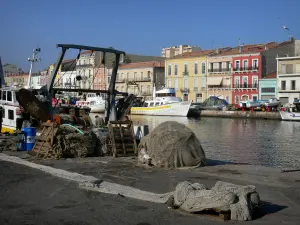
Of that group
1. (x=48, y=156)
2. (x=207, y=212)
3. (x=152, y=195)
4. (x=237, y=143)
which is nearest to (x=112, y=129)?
(x=48, y=156)

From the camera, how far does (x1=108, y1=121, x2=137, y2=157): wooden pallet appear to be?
15.1 meters

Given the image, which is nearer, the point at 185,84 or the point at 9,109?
Answer: the point at 9,109

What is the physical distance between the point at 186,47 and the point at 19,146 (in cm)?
8680

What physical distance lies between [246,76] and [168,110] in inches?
593

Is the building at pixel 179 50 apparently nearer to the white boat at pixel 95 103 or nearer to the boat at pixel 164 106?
the boat at pixel 164 106

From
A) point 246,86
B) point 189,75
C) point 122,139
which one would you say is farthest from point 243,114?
point 122,139

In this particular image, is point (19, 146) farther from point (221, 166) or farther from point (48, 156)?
point (221, 166)

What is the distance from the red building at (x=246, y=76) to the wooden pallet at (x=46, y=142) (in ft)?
208

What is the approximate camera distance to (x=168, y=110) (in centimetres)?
7188

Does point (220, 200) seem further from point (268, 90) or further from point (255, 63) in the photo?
point (255, 63)

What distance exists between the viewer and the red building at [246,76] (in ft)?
246

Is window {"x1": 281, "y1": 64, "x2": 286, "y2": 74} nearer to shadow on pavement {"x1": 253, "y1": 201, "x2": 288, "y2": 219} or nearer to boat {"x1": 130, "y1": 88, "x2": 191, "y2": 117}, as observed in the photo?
boat {"x1": 130, "y1": 88, "x2": 191, "y2": 117}

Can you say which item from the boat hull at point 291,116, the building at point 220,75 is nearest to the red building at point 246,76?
the building at point 220,75

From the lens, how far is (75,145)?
47.7 feet
